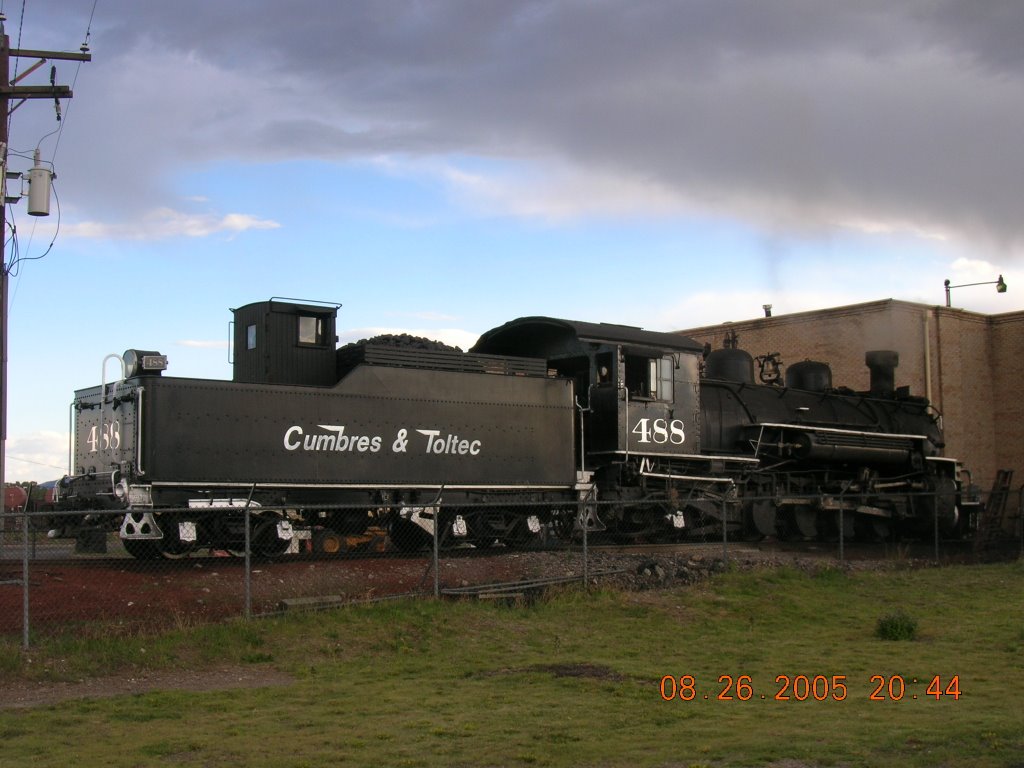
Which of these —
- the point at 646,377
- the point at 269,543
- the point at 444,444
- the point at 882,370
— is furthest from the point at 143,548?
the point at 882,370

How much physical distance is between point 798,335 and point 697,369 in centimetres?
1974

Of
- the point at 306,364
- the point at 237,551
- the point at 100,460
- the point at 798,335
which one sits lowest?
the point at 237,551

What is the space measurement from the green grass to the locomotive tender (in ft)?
5.38

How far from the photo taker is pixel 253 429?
15.1 meters

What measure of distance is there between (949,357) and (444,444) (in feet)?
82.3

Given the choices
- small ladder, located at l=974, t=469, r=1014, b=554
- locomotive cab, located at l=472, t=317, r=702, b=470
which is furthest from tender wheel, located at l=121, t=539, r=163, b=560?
small ladder, located at l=974, t=469, r=1014, b=554

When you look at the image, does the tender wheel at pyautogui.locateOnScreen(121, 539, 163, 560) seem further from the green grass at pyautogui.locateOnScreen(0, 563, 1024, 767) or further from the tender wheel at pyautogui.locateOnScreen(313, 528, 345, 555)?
the green grass at pyautogui.locateOnScreen(0, 563, 1024, 767)

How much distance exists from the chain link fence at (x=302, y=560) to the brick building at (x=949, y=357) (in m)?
16.7

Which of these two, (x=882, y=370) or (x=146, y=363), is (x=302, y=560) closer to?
(x=146, y=363)

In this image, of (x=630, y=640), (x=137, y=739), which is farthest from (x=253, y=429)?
(x=137, y=739)

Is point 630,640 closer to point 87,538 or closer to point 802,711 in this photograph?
point 802,711

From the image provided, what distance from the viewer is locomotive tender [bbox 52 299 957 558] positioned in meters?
14.6

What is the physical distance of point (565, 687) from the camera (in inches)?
379

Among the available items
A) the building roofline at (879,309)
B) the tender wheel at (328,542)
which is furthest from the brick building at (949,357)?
the tender wheel at (328,542)
